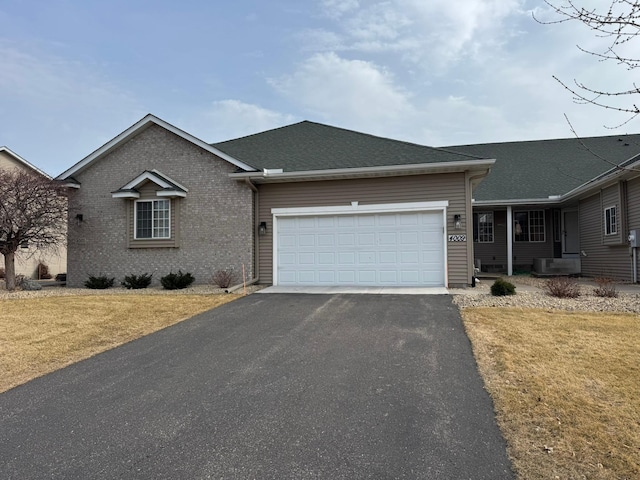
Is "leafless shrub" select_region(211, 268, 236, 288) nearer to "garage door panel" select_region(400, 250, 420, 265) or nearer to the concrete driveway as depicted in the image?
"garage door panel" select_region(400, 250, 420, 265)

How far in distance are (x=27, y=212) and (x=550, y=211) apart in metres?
20.0

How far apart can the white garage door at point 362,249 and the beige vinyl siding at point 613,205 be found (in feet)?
20.5

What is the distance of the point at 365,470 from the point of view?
105 inches

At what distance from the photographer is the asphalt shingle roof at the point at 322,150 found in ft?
39.5

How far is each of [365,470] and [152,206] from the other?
486 inches

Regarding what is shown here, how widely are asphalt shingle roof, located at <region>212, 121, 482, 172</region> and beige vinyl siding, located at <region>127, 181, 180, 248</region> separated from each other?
2.77 metres

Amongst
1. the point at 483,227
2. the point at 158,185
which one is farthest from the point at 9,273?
the point at 483,227

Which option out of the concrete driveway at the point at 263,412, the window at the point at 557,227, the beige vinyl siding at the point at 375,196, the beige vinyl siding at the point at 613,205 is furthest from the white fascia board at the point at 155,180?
the window at the point at 557,227

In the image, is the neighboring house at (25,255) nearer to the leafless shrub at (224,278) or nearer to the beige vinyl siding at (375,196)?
the leafless shrub at (224,278)

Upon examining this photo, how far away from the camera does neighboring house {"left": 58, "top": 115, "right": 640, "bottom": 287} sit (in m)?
11.9

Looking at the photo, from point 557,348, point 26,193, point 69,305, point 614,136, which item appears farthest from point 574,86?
point 614,136

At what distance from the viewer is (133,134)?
1349 centimetres

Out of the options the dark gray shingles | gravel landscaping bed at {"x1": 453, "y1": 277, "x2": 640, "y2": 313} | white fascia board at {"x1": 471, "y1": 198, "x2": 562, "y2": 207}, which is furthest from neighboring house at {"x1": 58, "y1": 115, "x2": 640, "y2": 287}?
the dark gray shingles

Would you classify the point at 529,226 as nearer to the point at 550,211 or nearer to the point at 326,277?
the point at 550,211
